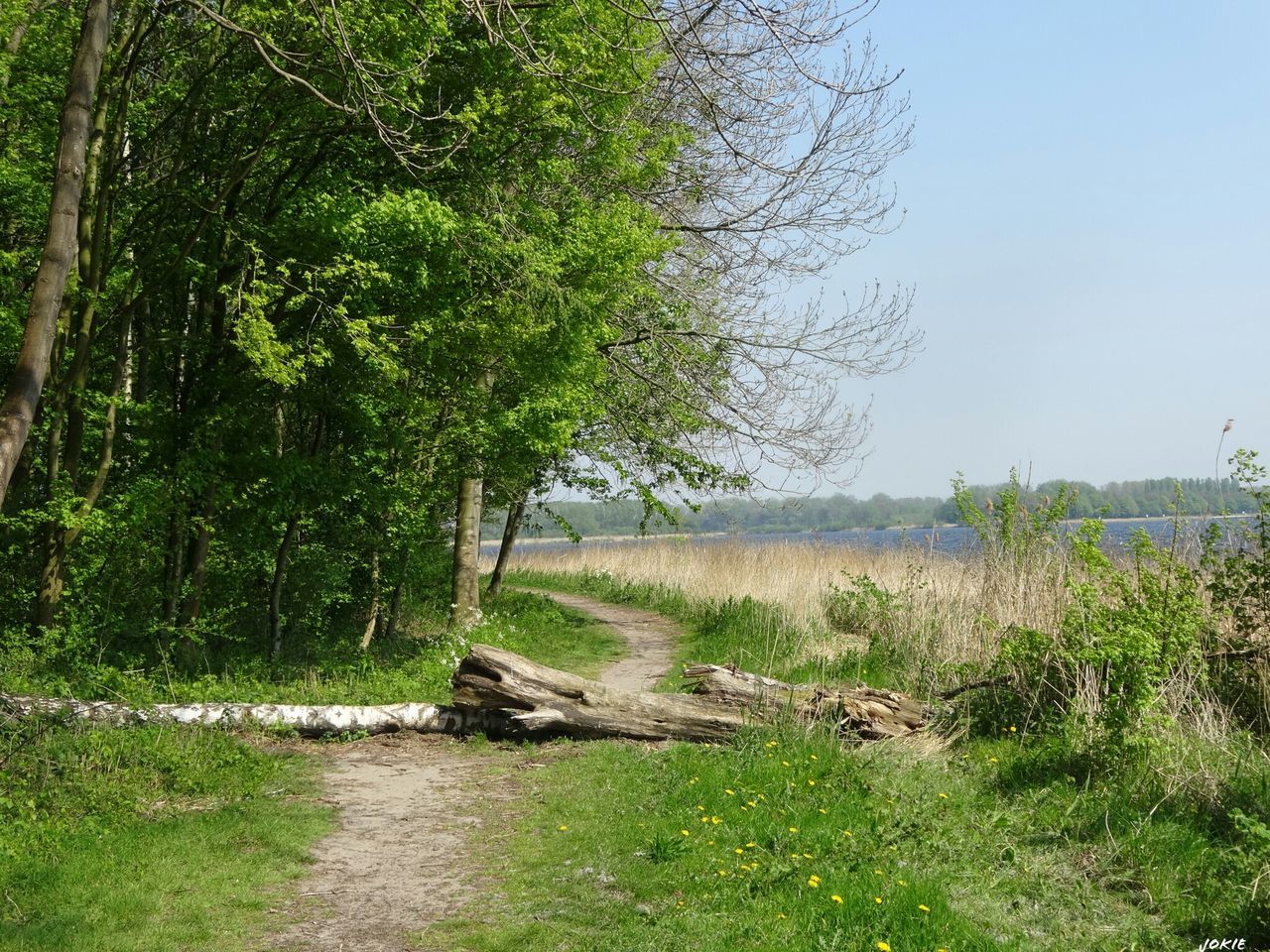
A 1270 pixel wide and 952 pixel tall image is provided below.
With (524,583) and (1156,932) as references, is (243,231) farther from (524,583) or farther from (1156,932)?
(524,583)

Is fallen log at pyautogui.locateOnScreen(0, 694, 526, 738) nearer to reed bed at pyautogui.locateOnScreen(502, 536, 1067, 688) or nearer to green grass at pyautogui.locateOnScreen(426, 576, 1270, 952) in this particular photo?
green grass at pyautogui.locateOnScreen(426, 576, 1270, 952)

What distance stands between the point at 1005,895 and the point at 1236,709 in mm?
4381

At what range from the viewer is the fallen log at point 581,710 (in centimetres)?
896

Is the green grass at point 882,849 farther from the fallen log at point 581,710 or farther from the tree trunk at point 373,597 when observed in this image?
the tree trunk at point 373,597

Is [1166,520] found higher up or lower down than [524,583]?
higher up

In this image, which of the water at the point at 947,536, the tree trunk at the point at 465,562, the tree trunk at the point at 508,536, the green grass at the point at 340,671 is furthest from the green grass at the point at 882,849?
the tree trunk at the point at 508,536

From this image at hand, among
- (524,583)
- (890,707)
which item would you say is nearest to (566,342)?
(890,707)

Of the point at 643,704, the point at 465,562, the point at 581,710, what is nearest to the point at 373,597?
the point at 465,562

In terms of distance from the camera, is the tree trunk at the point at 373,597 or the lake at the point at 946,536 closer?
the lake at the point at 946,536

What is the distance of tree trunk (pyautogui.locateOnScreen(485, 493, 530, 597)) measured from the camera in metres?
21.0

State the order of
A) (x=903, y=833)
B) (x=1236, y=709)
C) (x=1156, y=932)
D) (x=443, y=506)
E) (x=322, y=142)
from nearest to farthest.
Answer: (x=1156, y=932) < (x=903, y=833) < (x=1236, y=709) < (x=322, y=142) < (x=443, y=506)

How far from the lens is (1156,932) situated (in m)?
5.18

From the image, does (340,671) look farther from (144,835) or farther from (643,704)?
(144,835)

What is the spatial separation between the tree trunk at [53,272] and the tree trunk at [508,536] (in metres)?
14.4
